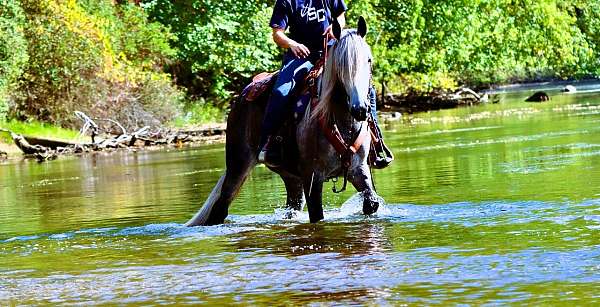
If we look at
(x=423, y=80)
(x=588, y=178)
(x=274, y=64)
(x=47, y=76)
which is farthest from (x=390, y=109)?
(x=588, y=178)

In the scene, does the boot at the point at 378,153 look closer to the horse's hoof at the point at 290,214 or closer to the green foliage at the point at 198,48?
the horse's hoof at the point at 290,214

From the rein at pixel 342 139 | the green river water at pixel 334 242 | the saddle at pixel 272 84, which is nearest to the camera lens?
the green river water at pixel 334 242

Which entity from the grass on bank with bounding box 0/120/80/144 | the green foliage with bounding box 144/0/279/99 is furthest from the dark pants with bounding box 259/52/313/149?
the green foliage with bounding box 144/0/279/99

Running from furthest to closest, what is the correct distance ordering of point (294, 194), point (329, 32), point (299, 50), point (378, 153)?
point (294, 194), point (378, 153), point (299, 50), point (329, 32)

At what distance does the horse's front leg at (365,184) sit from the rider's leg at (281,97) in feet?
2.86

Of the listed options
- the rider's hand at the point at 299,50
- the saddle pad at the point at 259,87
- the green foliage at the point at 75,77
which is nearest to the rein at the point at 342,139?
the rider's hand at the point at 299,50

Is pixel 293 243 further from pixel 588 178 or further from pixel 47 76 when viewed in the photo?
pixel 47 76

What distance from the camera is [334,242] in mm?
8172

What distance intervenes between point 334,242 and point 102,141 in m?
22.4

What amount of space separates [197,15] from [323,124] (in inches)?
1294

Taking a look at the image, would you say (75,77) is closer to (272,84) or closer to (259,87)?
(259,87)

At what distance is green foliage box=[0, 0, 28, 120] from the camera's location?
1209 inches

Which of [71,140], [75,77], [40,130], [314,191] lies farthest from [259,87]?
[75,77]

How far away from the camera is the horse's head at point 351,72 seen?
29.6ft
